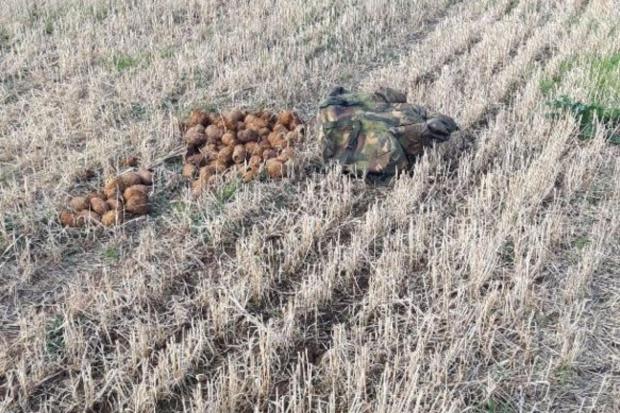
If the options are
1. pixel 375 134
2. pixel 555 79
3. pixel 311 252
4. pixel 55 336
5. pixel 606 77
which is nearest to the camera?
pixel 55 336

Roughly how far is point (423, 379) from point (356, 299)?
2.58ft

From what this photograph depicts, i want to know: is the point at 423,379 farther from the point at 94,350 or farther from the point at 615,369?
the point at 94,350

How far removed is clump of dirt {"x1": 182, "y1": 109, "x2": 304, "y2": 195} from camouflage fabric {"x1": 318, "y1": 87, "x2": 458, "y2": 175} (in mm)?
381

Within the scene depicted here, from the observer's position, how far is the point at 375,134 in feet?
16.4

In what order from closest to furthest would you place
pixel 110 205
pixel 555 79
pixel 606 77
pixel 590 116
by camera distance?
1. pixel 110 205
2. pixel 590 116
3. pixel 606 77
4. pixel 555 79

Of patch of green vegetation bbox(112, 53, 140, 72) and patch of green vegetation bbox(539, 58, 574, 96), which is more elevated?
patch of green vegetation bbox(539, 58, 574, 96)

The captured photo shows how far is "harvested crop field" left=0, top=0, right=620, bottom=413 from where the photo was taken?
3121mm

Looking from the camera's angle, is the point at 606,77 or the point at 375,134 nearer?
the point at 375,134

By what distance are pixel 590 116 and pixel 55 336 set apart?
463cm

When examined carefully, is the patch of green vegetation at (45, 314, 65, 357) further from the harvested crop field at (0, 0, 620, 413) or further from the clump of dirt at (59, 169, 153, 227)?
the clump of dirt at (59, 169, 153, 227)

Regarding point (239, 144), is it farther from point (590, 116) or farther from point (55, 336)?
point (590, 116)

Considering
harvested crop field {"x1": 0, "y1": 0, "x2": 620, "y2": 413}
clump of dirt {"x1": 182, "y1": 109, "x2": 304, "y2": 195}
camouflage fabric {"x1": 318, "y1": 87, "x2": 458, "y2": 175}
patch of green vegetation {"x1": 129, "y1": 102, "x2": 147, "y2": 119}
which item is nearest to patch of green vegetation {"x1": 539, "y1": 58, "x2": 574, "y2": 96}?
harvested crop field {"x1": 0, "y1": 0, "x2": 620, "y2": 413}

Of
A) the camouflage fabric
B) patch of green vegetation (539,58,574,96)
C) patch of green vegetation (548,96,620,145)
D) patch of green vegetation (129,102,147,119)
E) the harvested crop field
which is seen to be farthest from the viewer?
patch of green vegetation (539,58,574,96)

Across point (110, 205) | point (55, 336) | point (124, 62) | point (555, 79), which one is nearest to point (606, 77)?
point (555, 79)
